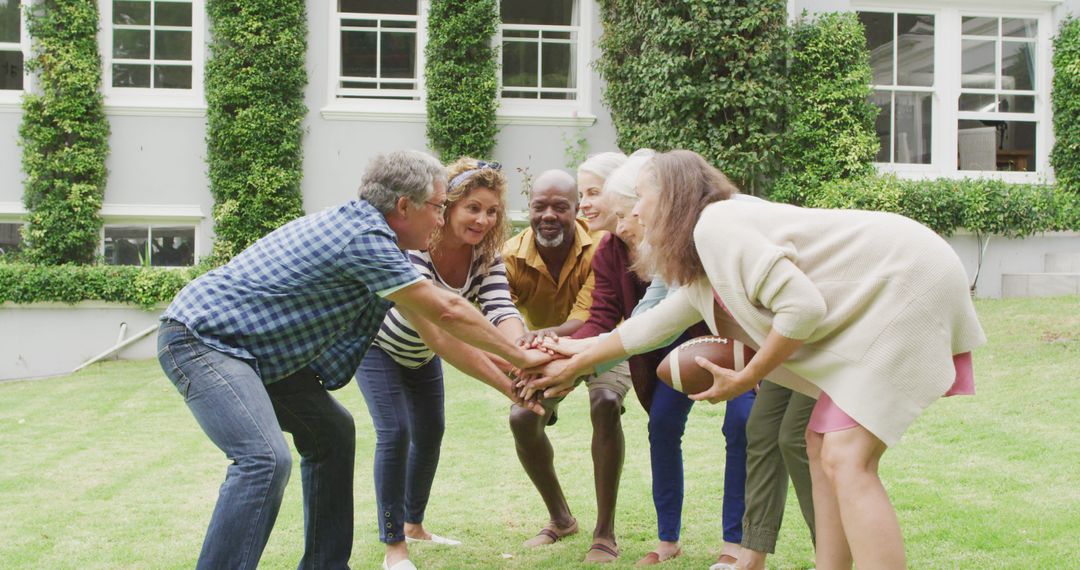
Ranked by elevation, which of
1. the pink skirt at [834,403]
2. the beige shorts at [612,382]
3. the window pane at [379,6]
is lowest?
the beige shorts at [612,382]

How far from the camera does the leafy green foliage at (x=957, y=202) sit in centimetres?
1384

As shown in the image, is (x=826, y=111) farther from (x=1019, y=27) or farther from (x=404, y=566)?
(x=404, y=566)

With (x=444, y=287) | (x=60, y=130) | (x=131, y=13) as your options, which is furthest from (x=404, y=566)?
(x=131, y=13)

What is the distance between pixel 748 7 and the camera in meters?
13.7

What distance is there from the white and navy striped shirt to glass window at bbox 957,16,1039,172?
12.8 meters

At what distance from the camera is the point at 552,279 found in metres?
5.67

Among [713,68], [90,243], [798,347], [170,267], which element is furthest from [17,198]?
[798,347]

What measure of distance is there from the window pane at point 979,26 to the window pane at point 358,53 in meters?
8.99

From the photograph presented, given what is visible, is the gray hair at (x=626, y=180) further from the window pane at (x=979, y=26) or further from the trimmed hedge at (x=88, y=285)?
the window pane at (x=979, y=26)

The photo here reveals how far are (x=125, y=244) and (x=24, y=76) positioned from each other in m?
2.75

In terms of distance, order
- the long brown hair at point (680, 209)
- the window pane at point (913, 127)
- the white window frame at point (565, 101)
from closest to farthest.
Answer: the long brown hair at point (680, 209) < the white window frame at point (565, 101) < the window pane at point (913, 127)

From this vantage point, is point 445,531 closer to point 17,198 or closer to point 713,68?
point 713,68

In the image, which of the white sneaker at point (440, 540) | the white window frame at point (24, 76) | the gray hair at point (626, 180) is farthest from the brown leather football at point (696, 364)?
the white window frame at point (24, 76)

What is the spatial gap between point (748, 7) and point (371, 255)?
11.0 m
